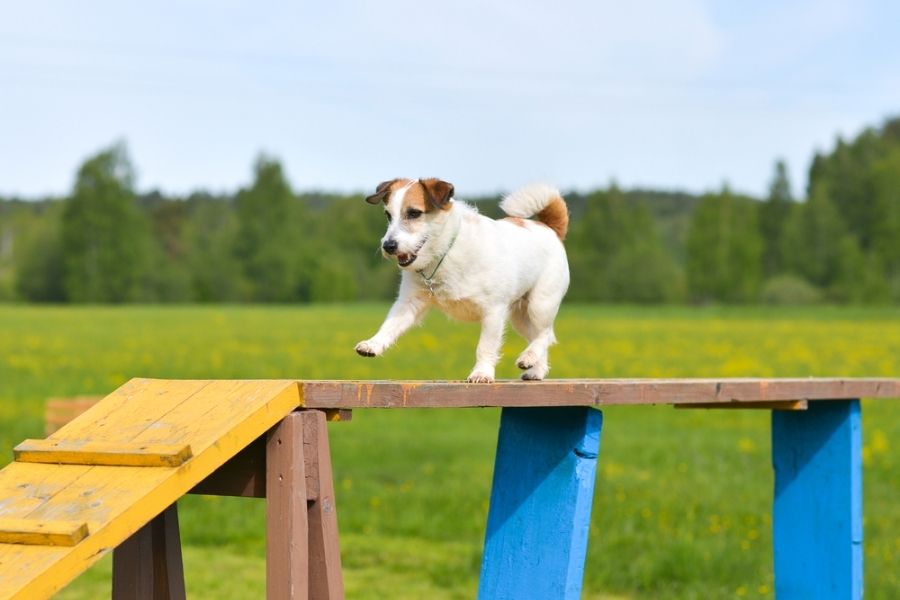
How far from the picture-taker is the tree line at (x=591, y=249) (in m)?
92.4

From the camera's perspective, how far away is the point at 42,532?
4.06 meters

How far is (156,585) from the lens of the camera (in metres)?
5.24

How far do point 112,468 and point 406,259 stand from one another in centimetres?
142

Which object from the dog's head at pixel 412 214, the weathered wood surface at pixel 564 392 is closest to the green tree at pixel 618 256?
the weathered wood surface at pixel 564 392

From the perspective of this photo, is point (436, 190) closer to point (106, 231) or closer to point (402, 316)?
point (402, 316)

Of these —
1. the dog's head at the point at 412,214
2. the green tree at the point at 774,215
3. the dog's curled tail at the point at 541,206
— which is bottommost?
the dog's head at the point at 412,214

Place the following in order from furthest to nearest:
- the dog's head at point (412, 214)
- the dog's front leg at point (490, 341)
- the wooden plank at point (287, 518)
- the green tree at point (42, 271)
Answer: the green tree at point (42, 271) → the dog's front leg at point (490, 341) → the dog's head at point (412, 214) → the wooden plank at point (287, 518)

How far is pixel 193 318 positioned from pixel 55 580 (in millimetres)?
45514

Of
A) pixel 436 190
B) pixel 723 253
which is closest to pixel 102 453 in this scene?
pixel 436 190

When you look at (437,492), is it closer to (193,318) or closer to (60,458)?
(60,458)

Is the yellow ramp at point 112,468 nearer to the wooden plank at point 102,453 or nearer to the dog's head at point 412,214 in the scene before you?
the wooden plank at point 102,453

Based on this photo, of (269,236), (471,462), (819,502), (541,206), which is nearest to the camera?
(541,206)

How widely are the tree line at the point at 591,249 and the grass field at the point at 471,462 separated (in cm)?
5620

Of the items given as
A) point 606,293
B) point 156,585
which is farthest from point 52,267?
point 156,585
